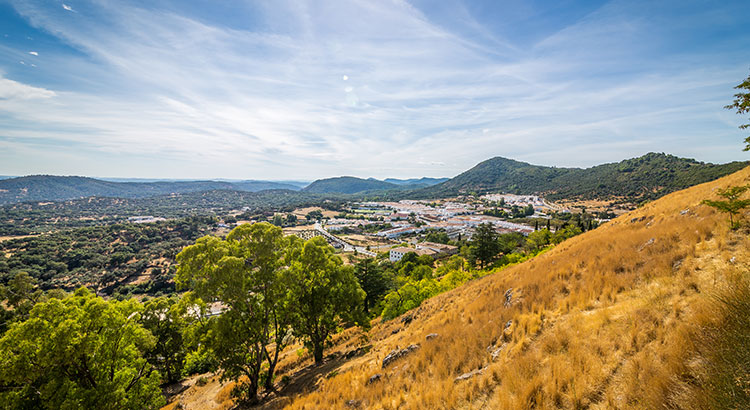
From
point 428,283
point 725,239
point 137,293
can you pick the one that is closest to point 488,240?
point 428,283

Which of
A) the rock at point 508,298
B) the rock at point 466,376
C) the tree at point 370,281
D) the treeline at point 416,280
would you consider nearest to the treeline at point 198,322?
the rock at point 508,298

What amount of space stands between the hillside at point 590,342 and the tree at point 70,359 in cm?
604

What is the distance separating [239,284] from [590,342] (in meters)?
11.1

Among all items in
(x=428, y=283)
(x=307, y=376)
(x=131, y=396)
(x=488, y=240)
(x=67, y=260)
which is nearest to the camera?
(x=131, y=396)

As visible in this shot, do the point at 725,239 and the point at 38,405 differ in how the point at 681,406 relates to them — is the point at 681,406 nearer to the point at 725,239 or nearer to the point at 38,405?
the point at 725,239

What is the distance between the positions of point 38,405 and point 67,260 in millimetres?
108068

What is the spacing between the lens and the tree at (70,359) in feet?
28.7

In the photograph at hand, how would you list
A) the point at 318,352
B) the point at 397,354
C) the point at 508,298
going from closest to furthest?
1. the point at 397,354
2. the point at 508,298
3. the point at 318,352

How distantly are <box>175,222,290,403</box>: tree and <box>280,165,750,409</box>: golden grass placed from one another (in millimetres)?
4102

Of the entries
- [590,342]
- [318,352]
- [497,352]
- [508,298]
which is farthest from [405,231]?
[590,342]

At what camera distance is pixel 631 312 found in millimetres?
5770

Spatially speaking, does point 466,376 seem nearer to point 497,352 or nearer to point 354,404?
point 497,352

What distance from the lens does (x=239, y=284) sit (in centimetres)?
1040

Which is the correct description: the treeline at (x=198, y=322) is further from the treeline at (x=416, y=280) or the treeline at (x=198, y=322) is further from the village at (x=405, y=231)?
the village at (x=405, y=231)
